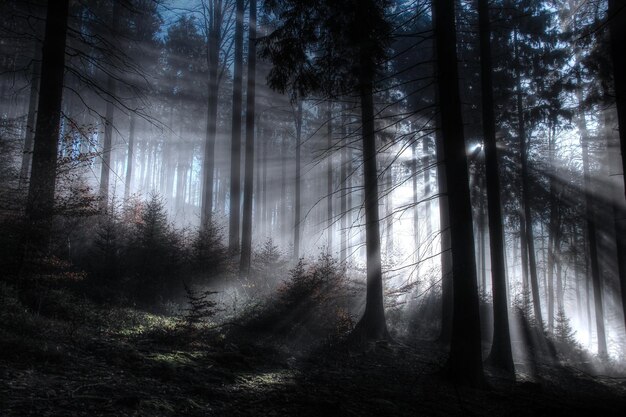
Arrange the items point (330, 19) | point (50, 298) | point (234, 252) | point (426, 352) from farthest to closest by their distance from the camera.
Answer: point (234, 252)
point (426, 352)
point (330, 19)
point (50, 298)

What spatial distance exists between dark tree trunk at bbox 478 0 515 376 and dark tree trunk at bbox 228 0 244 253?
10.0 m

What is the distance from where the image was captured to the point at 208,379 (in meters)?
5.85

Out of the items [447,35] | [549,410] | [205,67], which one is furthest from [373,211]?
[205,67]

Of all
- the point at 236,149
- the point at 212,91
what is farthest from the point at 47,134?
the point at 212,91

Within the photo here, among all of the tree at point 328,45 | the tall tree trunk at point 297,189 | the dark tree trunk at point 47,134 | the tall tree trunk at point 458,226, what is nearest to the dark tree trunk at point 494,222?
the tall tree trunk at point 458,226

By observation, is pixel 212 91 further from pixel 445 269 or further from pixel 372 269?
pixel 445 269

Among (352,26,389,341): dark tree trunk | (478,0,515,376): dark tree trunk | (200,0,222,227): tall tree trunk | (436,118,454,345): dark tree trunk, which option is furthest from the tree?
(200,0,222,227): tall tree trunk

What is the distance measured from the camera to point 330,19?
8.56m

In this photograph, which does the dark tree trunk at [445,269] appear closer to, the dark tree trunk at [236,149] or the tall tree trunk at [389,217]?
the tall tree trunk at [389,217]

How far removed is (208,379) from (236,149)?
13288 mm

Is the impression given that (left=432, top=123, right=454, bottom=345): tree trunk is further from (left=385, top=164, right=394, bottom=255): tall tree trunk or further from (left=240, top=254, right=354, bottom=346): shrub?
(left=240, top=254, right=354, bottom=346): shrub

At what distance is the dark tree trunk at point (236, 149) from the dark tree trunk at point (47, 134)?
876 cm

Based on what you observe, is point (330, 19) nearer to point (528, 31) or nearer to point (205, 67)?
point (528, 31)

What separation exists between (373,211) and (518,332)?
999 cm
